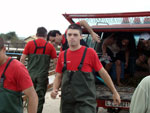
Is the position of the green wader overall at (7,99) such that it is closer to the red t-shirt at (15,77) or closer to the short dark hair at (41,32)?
the red t-shirt at (15,77)

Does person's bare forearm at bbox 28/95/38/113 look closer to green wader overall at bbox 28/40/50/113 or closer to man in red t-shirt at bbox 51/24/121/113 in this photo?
man in red t-shirt at bbox 51/24/121/113

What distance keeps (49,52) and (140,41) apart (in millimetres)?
2629

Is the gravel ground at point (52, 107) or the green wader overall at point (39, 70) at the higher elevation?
the green wader overall at point (39, 70)

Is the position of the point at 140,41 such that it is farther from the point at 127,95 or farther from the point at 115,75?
the point at 127,95

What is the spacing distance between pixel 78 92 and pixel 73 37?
80 centimetres

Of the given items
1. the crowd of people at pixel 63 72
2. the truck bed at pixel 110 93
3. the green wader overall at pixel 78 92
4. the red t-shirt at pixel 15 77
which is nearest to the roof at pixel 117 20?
the crowd of people at pixel 63 72

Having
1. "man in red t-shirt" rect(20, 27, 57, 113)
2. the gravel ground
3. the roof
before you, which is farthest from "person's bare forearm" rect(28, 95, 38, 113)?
the gravel ground

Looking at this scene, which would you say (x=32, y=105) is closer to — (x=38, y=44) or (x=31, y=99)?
(x=31, y=99)

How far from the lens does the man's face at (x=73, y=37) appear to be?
3.57 metres

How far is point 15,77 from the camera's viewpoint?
7.91 ft

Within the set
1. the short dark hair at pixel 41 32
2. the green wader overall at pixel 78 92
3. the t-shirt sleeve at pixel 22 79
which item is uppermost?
the short dark hair at pixel 41 32

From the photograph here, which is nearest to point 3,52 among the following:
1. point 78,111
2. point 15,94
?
point 15,94

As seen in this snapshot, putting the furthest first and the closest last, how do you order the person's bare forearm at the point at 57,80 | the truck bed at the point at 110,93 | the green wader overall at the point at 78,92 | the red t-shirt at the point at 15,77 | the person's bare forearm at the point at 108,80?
the truck bed at the point at 110,93, the person's bare forearm at the point at 57,80, the person's bare forearm at the point at 108,80, the green wader overall at the point at 78,92, the red t-shirt at the point at 15,77

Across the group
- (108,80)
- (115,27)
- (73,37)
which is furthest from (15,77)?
(115,27)
